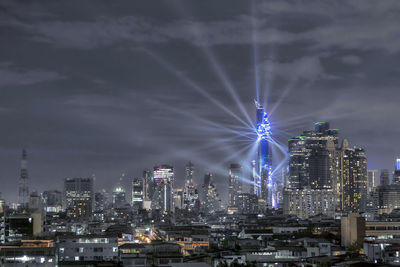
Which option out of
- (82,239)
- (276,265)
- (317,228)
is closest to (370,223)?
(317,228)

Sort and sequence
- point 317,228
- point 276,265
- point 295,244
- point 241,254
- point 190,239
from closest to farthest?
point 276,265
point 241,254
point 295,244
point 190,239
point 317,228

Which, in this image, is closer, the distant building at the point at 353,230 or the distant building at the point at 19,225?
the distant building at the point at 353,230

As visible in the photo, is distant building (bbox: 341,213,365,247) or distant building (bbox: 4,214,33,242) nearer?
distant building (bbox: 341,213,365,247)

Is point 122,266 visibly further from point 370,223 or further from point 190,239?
point 370,223

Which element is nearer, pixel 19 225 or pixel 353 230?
pixel 353 230

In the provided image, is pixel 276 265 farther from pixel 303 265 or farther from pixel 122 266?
pixel 122 266

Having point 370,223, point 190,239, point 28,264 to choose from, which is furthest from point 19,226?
point 28,264

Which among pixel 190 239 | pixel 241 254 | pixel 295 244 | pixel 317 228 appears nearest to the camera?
pixel 241 254

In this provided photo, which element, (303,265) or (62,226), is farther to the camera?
(62,226)

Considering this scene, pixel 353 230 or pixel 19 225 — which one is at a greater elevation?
pixel 19 225
